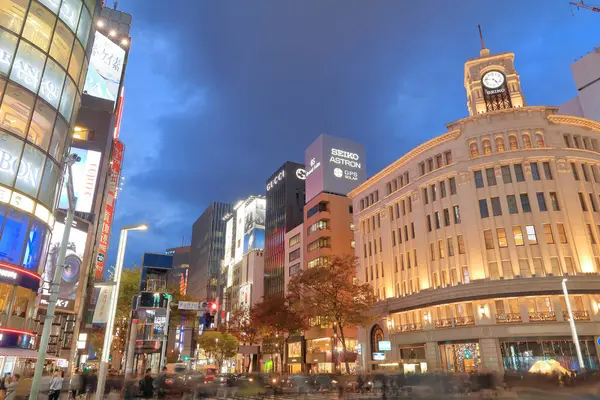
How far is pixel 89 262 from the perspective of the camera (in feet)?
151

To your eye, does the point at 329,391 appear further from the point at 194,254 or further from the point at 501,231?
the point at 194,254

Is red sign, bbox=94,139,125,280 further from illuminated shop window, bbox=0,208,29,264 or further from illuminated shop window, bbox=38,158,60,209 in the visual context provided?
illuminated shop window, bbox=0,208,29,264

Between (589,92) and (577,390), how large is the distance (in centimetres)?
9804

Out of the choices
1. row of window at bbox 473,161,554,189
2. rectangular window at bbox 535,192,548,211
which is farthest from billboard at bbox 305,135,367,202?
rectangular window at bbox 535,192,548,211

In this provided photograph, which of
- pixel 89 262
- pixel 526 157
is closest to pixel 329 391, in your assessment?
pixel 89 262

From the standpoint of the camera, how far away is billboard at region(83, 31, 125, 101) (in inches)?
2052

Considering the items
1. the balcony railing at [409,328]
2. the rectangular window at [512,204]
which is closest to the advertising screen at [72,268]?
the balcony railing at [409,328]

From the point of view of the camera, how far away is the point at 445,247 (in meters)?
52.9

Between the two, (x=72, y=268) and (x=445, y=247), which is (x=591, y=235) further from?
(x=72, y=268)

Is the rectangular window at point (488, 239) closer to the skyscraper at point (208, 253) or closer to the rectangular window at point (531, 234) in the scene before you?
the rectangular window at point (531, 234)

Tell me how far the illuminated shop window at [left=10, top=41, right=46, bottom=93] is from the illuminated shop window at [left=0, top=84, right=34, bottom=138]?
68 cm

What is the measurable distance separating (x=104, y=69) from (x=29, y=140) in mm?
30264

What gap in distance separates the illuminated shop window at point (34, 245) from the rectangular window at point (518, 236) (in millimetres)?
45267

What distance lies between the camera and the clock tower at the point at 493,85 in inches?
2491
